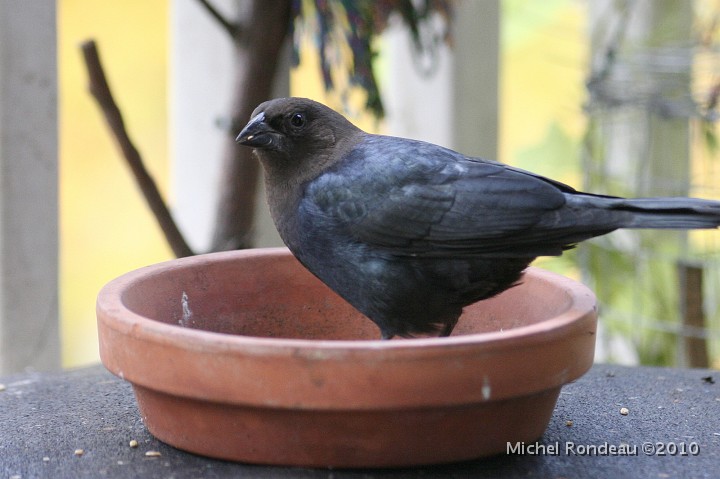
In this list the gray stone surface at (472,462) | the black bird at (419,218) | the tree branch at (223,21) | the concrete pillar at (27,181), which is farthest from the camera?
the tree branch at (223,21)

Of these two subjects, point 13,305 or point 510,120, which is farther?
point 510,120

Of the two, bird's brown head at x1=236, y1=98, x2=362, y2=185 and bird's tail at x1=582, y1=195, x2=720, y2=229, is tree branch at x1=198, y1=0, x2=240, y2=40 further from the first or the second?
bird's tail at x1=582, y1=195, x2=720, y2=229

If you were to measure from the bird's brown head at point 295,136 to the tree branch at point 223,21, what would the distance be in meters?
1.05

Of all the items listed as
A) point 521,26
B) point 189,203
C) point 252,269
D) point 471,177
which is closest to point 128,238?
point 189,203

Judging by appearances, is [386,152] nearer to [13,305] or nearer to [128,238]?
[13,305]

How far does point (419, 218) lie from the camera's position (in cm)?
225

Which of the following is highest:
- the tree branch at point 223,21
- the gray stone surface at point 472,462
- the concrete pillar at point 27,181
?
the tree branch at point 223,21

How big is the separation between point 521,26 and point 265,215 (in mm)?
3147

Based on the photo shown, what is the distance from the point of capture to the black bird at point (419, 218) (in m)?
2.17

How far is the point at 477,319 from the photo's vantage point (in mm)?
2641

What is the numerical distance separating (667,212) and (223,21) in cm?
199

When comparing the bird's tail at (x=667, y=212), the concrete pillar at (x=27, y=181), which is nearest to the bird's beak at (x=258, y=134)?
the bird's tail at (x=667, y=212)

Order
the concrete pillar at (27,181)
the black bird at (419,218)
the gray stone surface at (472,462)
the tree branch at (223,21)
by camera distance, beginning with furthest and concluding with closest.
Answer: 1. the tree branch at (223,21)
2. the concrete pillar at (27,181)
3. the black bird at (419,218)
4. the gray stone surface at (472,462)

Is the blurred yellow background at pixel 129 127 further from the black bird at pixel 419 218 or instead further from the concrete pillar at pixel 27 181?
the black bird at pixel 419 218
